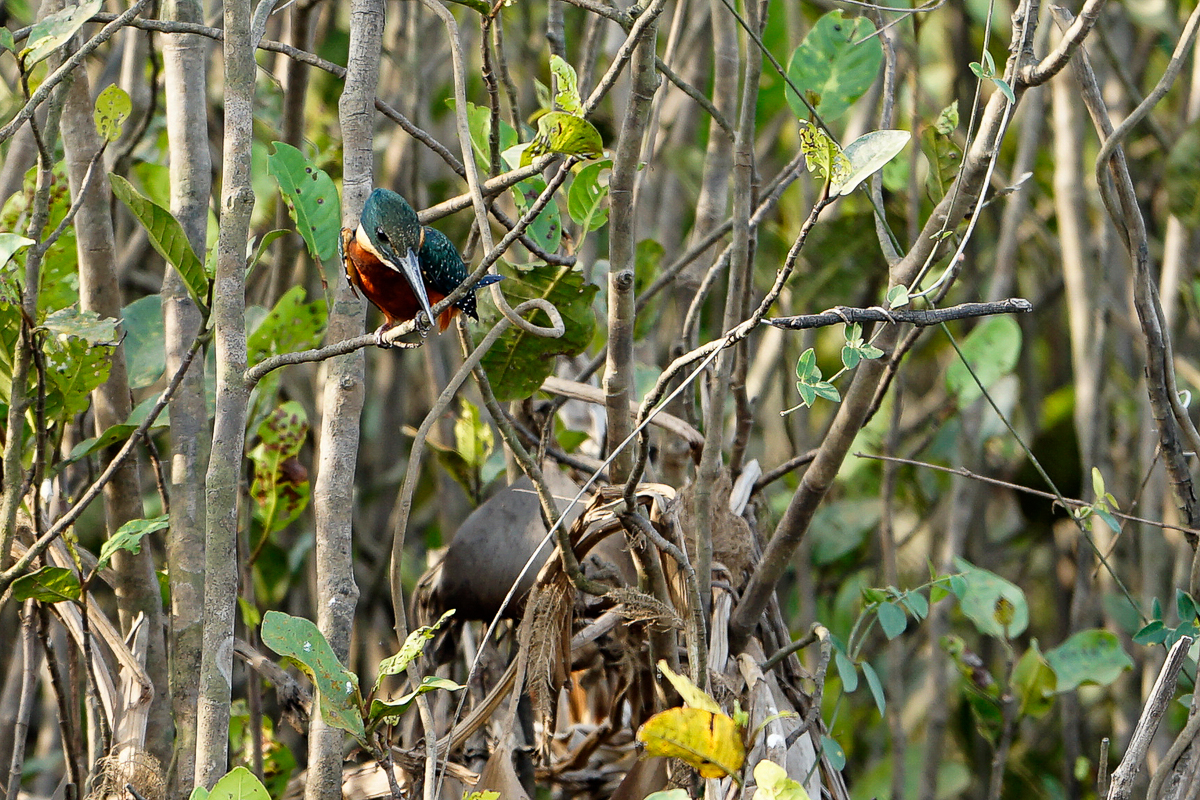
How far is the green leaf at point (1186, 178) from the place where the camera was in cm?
224

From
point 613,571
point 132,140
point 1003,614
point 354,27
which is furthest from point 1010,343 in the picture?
point 132,140

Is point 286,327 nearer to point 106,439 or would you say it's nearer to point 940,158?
point 106,439

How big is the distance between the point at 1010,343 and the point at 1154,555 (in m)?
0.62

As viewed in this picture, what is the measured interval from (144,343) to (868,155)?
3.61ft

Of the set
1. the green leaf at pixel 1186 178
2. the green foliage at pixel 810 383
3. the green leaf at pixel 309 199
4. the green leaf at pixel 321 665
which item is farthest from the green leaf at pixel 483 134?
Answer: the green leaf at pixel 1186 178

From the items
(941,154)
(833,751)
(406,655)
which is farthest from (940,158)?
(406,655)

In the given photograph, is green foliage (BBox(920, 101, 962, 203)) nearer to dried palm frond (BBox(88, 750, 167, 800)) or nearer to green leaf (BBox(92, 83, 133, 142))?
green leaf (BBox(92, 83, 133, 142))

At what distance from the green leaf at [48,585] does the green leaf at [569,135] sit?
745 mm

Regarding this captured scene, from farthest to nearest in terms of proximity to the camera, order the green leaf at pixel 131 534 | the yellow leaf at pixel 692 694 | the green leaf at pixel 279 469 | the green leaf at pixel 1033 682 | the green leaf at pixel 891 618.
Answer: the green leaf at pixel 1033 682
the green leaf at pixel 279 469
the green leaf at pixel 891 618
the green leaf at pixel 131 534
the yellow leaf at pixel 692 694

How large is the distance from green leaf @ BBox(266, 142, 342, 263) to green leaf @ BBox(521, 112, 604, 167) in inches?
14.7

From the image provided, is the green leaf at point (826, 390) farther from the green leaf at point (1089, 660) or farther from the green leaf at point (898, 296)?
the green leaf at point (1089, 660)

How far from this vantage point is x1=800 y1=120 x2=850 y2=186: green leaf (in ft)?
3.13

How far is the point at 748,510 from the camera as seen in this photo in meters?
1.59

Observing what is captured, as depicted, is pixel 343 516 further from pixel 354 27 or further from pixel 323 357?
pixel 354 27
